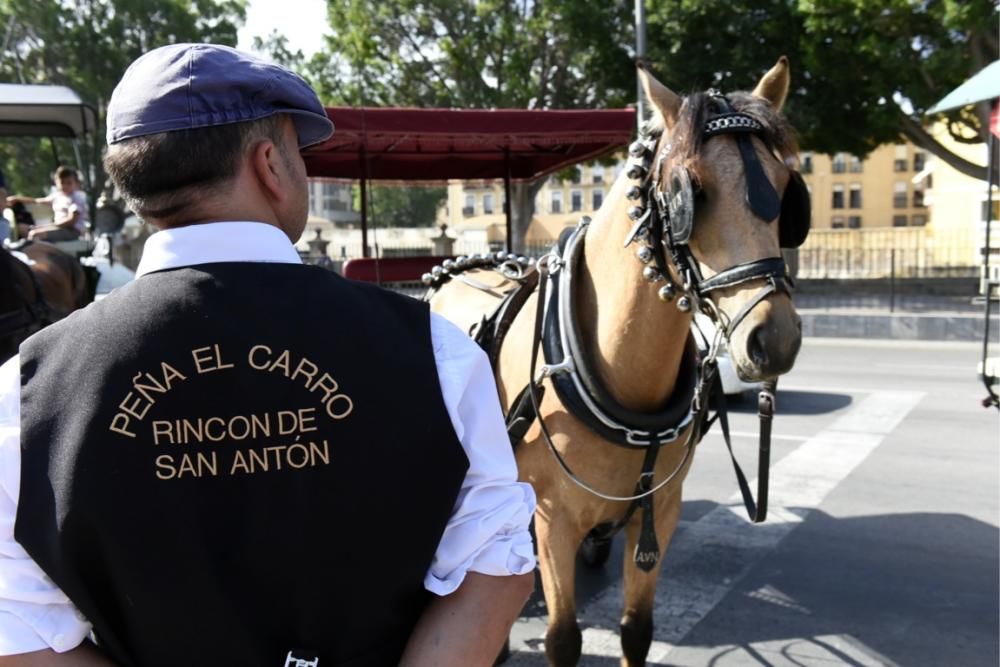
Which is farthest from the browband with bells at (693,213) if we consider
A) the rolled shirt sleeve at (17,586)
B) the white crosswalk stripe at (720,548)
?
the white crosswalk stripe at (720,548)

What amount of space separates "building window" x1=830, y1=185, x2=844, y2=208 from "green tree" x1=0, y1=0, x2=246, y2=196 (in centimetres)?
4697

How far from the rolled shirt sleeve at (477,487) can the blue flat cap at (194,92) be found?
0.37 meters

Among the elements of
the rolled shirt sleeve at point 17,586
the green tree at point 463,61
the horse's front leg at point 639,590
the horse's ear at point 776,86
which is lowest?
the horse's front leg at point 639,590

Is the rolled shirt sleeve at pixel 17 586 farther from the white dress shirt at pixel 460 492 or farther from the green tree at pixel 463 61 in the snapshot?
the green tree at pixel 463 61

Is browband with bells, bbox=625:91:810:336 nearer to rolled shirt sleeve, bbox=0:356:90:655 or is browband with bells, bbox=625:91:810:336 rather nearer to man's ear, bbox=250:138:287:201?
man's ear, bbox=250:138:287:201

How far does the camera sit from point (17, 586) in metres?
1.04

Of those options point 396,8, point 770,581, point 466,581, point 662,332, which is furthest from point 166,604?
point 396,8

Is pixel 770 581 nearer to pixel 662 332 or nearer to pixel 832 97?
pixel 662 332

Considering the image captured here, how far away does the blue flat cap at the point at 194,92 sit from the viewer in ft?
3.45

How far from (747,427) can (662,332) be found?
519 centimetres

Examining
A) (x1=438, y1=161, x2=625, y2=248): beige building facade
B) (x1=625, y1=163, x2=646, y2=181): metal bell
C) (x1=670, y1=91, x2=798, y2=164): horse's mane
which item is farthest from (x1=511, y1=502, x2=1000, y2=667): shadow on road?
(x1=438, y1=161, x2=625, y2=248): beige building facade

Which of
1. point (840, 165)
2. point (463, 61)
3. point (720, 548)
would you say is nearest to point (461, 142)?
point (720, 548)

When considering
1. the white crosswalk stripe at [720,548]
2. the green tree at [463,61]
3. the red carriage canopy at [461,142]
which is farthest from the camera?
the green tree at [463,61]

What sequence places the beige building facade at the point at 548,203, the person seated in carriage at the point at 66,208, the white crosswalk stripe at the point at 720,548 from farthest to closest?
the beige building facade at the point at 548,203 → the person seated in carriage at the point at 66,208 → the white crosswalk stripe at the point at 720,548
